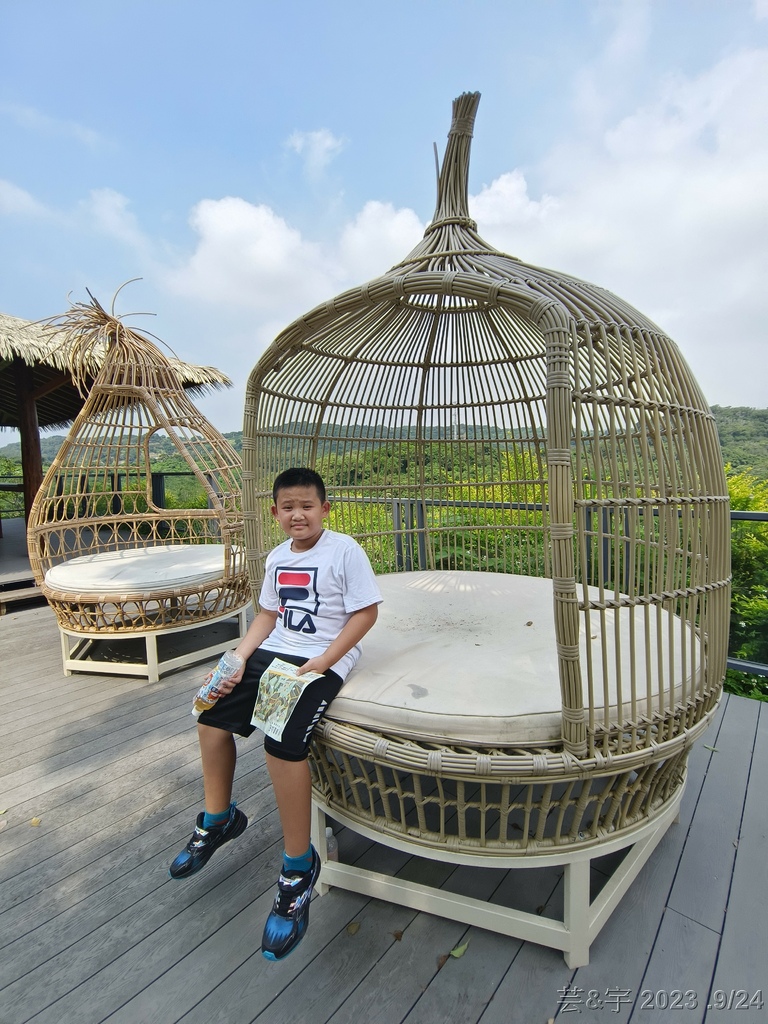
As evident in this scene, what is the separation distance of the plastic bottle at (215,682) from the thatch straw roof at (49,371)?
3.20 metres

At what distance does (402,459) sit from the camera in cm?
356

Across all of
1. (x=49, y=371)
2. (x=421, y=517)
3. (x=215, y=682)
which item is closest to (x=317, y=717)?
(x=215, y=682)

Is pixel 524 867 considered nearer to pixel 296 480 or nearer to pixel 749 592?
pixel 296 480

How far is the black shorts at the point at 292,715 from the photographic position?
4.66 ft

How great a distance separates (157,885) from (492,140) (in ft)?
10.8

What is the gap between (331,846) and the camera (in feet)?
5.56

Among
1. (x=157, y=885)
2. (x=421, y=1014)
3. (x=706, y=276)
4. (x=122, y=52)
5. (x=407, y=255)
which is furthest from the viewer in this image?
(x=706, y=276)

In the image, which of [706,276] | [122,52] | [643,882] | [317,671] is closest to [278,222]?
[122,52]

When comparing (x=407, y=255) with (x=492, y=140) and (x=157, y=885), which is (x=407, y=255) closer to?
(x=492, y=140)

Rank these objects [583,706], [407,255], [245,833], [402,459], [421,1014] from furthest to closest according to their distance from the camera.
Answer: [402,459]
[407,255]
[245,833]
[583,706]
[421,1014]

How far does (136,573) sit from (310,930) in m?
2.77

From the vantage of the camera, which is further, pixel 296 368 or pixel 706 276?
pixel 706 276

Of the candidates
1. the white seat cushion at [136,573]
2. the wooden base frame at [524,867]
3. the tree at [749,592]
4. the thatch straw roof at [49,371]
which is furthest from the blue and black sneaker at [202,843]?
the thatch straw roof at [49,371]

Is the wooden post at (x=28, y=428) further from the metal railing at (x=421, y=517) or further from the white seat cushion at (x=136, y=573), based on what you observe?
the metal railing at (x=421, y=517)
